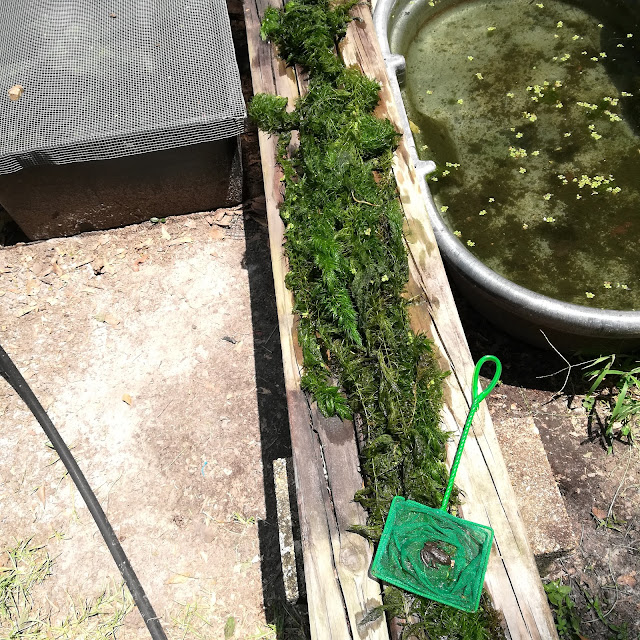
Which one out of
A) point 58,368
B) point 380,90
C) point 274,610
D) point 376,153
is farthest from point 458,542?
point 58,368

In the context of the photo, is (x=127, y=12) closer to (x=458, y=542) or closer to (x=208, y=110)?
(x=208, y=110)

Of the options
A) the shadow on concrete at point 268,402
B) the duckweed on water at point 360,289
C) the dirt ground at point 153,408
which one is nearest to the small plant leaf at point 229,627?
the dirt ground at point 153,408

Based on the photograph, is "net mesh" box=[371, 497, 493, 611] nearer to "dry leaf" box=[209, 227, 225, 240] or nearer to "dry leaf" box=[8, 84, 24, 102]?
"dry leaf" box=[209, 227, 225, 240]

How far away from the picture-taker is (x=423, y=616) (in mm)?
1702

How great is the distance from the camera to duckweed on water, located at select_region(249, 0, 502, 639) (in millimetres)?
1865

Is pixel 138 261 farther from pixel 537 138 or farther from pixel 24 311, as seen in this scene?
pixel 537 138

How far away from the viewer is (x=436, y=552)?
182 cm

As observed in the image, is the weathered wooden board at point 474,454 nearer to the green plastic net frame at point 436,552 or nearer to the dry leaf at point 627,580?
the green plastic net frame at point 436,552

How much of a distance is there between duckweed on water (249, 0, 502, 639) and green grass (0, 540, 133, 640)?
4.35 feet

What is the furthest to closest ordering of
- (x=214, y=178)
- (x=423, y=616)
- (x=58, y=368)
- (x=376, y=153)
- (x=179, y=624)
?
(x=214, y=178) → (x=58, y=368) → (x=376, y=153) → (x=179, y=624) → (x=423, y=616)

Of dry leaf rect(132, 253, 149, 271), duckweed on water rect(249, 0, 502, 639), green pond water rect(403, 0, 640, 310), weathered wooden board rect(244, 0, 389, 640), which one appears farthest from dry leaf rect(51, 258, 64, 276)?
green pond water rect(403, 0, 640, 310)

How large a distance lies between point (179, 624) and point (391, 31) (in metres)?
3.34

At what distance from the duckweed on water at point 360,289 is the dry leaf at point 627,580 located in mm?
1075

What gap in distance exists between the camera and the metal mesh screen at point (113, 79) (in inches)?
115
